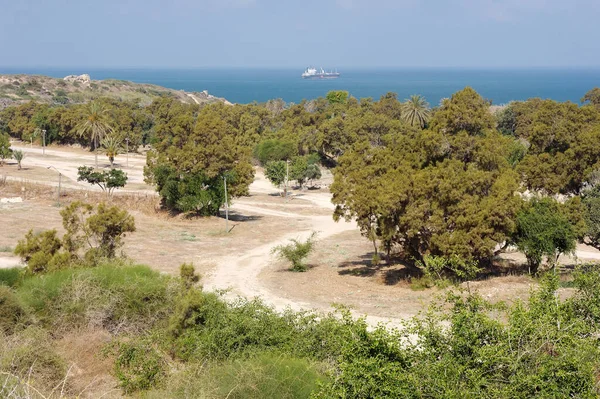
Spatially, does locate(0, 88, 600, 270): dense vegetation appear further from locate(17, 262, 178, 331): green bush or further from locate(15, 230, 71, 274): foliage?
locate(15, 230, 71, 274): foliage

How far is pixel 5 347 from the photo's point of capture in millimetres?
13852

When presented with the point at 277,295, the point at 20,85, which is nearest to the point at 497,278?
the point at 277,295

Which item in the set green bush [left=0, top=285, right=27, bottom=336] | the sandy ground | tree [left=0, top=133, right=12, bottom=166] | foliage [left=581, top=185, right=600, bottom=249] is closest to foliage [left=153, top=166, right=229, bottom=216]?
the sandy ground

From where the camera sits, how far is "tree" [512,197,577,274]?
25078mm

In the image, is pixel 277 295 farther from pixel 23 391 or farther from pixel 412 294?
pixel 23 391

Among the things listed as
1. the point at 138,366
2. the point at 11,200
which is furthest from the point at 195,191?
the point at 138,366

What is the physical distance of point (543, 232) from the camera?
25016 millimetres

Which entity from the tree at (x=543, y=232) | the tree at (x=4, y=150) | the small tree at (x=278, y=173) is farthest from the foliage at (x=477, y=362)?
the tree at (x=4, y=150)

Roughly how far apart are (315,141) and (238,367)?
59336 mm

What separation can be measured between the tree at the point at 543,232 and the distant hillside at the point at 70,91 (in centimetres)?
11745

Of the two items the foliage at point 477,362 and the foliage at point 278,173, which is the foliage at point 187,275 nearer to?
the foliage at point 477,362

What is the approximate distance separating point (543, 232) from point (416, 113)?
4564cm

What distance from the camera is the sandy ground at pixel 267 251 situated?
24.6m

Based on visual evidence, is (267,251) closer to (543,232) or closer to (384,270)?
(384,270)
